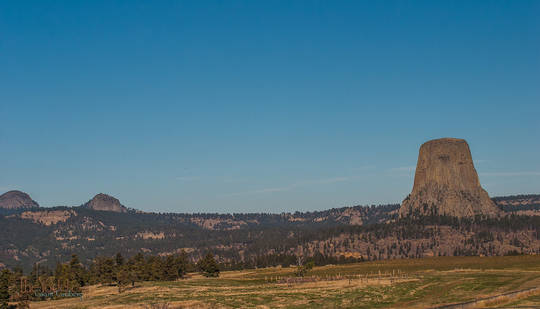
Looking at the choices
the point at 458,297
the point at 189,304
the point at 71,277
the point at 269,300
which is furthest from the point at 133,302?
the point at 71,277

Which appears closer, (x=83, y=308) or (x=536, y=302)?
(x=536, y=302)

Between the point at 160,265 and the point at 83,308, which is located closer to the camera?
the point at 83,308

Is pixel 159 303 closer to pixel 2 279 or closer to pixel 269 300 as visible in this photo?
pixel 269 300

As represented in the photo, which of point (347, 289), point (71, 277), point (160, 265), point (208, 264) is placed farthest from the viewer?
point (208, 264)

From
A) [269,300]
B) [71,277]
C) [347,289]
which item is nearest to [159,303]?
[269,300]

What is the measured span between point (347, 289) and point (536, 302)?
39311mm

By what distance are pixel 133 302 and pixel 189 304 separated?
12.4 meters

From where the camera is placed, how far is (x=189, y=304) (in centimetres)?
7875

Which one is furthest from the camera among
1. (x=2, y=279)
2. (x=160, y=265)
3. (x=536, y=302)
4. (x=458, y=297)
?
(x=160, y=265)

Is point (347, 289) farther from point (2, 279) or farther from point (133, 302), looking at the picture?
point (2, 279)

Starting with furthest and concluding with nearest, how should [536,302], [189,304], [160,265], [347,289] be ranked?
[160,265], [347,289], [189,304], [536,302]

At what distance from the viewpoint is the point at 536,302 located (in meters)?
56.3

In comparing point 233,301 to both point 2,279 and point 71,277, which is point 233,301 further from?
point 71,277

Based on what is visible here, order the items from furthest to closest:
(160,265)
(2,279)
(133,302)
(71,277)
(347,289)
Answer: (160,265) → (71,277) → (2,279) → (347,289) → (133,302)
